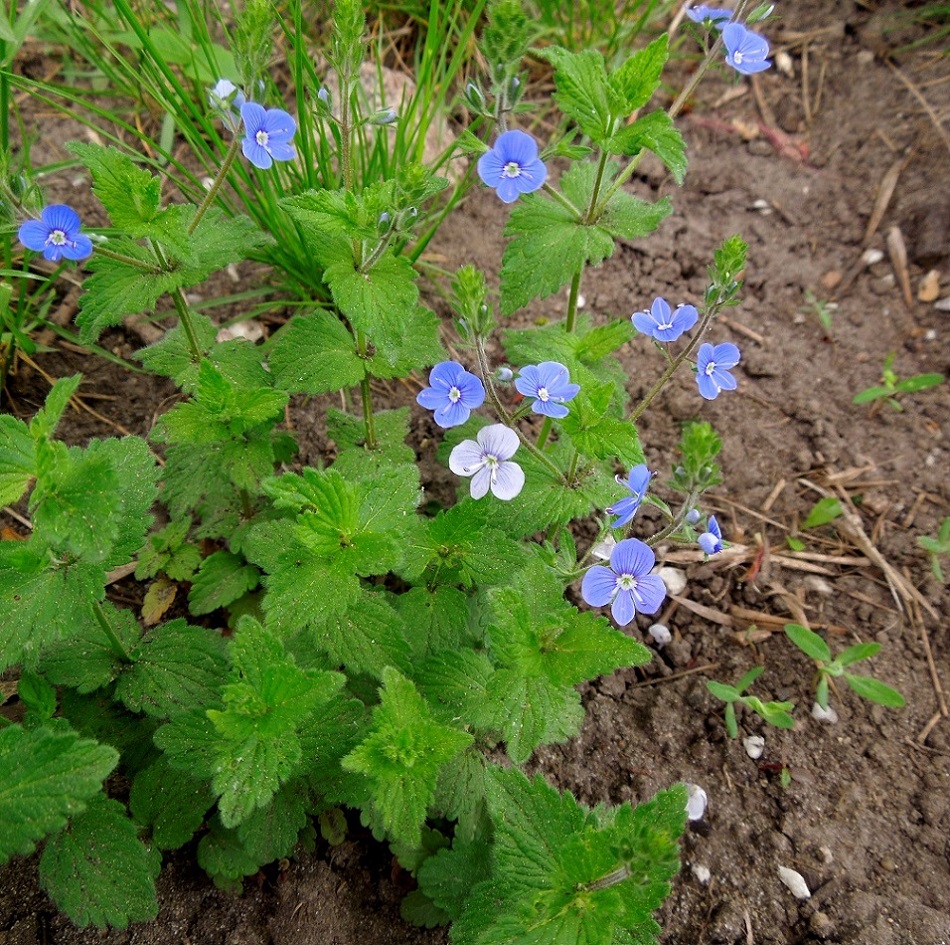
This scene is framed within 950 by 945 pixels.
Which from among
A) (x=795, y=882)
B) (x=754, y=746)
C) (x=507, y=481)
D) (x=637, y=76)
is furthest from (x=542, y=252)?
(x=795, y=882)

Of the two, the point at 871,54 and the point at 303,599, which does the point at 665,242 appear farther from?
the point at 303,599

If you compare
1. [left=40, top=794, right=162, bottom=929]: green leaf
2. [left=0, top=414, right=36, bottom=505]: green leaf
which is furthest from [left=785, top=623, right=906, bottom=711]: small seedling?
[left=0, top=414, right=36, bottom=505]: green leaf

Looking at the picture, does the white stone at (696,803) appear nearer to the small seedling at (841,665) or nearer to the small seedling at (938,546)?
the small seedling at (841,665)

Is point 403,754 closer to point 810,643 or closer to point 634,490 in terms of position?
point 634,490

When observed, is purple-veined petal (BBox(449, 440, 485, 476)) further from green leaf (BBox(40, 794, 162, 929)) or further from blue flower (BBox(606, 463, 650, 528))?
green leaf (BBox(40, 794, 162, 929))

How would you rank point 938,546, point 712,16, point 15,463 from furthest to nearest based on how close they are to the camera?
point 938,546, point 712,16, point 15,463

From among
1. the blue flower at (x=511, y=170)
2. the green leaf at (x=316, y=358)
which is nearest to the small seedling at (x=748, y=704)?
the green leaf at (x=316, y=358)
